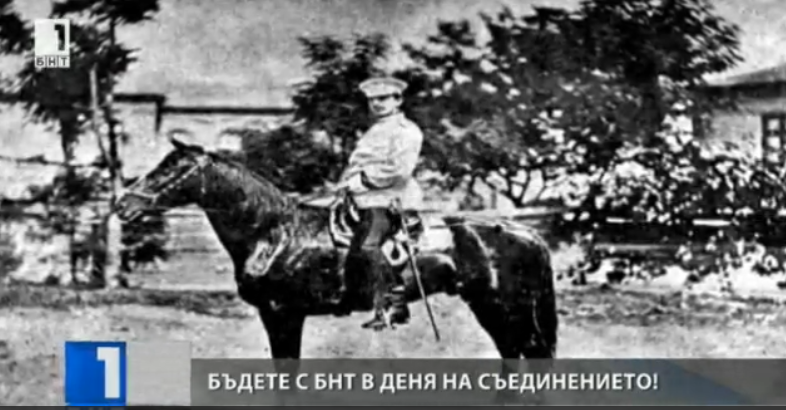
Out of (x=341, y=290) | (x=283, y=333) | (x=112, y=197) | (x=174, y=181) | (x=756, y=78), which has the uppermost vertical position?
(x=756, y=78)

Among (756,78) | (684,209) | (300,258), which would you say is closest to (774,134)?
(756,78)

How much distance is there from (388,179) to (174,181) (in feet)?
4.56

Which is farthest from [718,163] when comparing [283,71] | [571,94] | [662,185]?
[283,71]

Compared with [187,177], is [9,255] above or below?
below

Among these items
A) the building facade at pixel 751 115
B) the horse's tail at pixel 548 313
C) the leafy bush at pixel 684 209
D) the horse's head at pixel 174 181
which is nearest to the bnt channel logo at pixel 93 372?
the horse's head at pixel 174 181

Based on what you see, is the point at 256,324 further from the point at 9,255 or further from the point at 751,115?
the point at 751,115

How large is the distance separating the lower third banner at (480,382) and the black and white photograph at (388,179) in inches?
3.1

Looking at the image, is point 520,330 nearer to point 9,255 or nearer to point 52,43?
point 9,255

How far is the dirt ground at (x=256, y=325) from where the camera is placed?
10.0 metres

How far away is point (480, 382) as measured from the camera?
10023 mm

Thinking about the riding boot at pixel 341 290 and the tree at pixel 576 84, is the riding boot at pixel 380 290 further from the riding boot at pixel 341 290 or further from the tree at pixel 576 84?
the tree at pixel 576 84

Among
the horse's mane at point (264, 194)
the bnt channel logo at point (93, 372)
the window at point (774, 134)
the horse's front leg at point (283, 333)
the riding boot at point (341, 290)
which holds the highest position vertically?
the window at point (774, 134)

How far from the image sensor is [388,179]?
10.0 meters

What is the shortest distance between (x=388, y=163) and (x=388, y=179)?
0.10 meters
